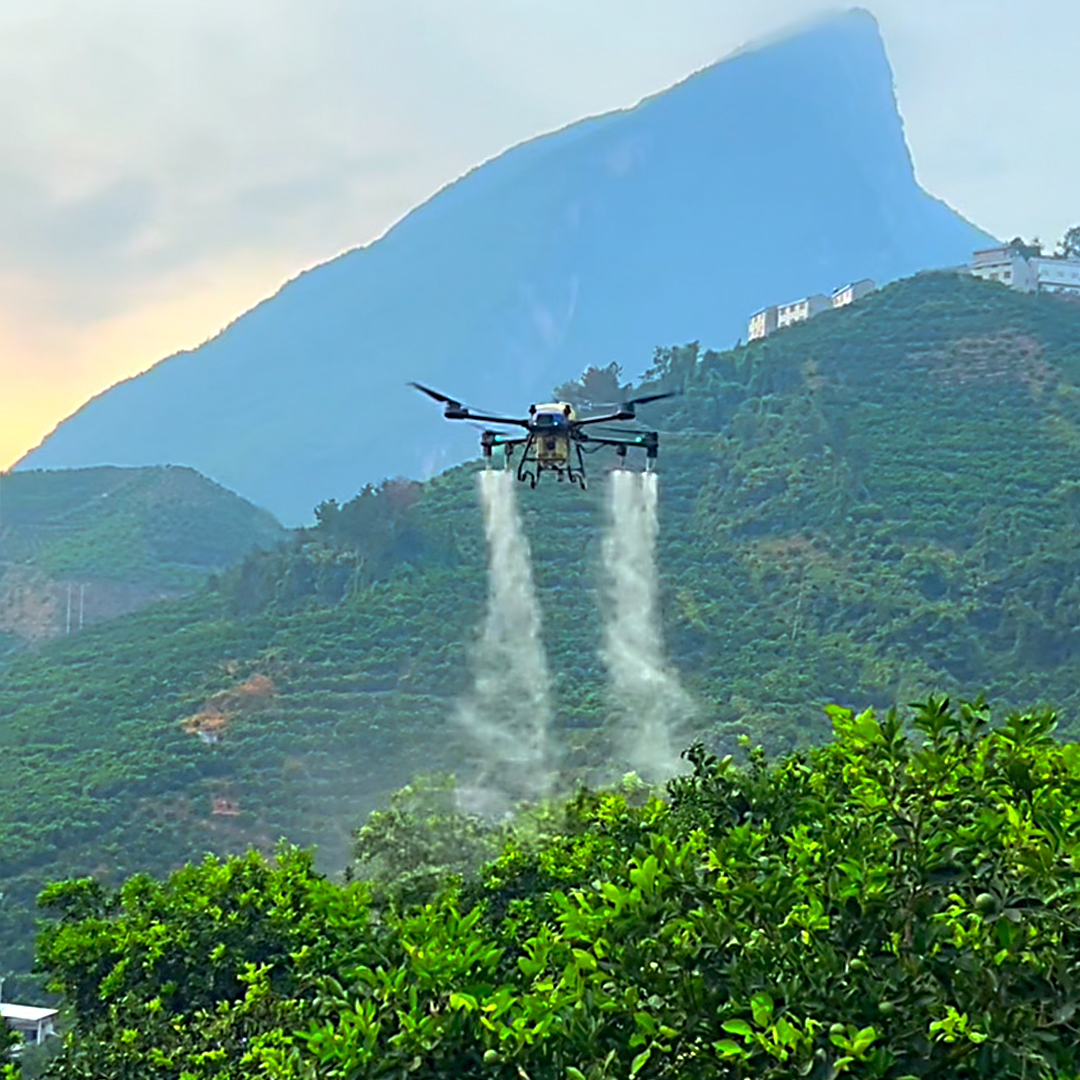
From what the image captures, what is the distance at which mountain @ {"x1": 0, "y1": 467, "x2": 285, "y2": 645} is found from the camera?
147 ft

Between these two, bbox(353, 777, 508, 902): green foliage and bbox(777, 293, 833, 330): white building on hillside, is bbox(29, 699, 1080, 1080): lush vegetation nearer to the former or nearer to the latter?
bbox(353, 777, 508, 902): green foliage

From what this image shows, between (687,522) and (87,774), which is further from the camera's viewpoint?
(687,522)

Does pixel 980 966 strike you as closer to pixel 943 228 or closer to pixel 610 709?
pixel 610 709

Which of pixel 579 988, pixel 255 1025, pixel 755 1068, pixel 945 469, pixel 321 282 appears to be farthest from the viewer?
pixel 321 282

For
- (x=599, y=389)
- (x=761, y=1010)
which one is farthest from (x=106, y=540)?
(x=761, y=1010)

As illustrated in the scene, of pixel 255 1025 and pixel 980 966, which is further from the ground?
pixel 980 966

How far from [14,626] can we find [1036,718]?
42.2 meters

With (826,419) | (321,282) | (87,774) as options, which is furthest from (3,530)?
(321,282)

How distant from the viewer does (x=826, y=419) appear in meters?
39.0

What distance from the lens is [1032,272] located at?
47469 mm

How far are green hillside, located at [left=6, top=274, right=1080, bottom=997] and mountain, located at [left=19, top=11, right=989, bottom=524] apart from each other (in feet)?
257

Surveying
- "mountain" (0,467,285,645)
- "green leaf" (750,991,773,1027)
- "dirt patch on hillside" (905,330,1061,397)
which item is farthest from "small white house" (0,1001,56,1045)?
"dirt patch on hillside" (905,330,1061,397)

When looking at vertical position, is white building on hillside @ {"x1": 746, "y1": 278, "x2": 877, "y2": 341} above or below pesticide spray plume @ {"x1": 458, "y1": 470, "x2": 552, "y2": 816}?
above

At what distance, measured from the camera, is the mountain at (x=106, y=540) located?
4469 cm
